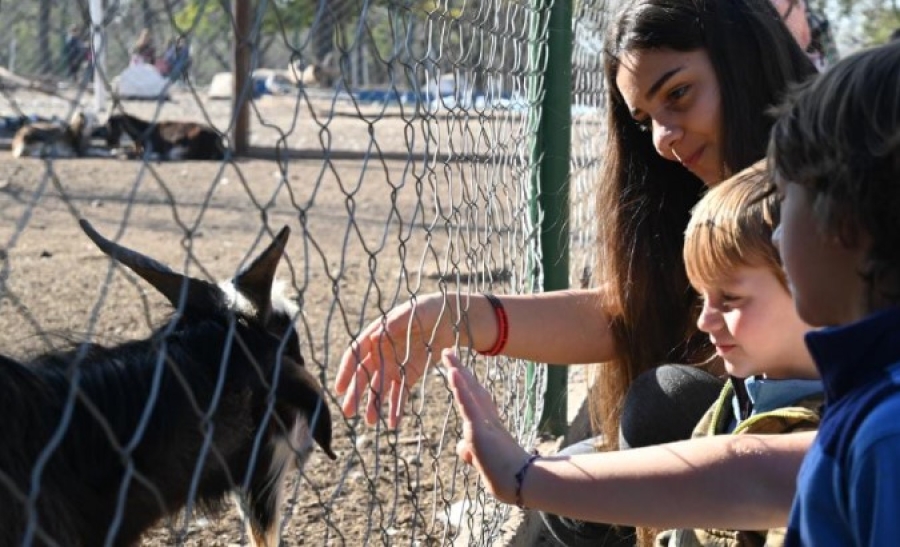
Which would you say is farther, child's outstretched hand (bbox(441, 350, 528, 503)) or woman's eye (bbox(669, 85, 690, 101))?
woman's eye (bbox(669, 85, 690, 101))

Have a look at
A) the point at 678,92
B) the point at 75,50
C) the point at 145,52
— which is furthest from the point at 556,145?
the point at 75,50

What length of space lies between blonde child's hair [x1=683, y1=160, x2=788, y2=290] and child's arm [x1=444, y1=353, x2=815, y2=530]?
1.10ft

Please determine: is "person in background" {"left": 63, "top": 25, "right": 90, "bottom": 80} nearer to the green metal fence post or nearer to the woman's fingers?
the woman's fingers

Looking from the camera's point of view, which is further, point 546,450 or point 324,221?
point 324,221

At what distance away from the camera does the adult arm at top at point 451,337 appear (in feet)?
8.57


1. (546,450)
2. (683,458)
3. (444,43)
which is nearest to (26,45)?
(546,450)

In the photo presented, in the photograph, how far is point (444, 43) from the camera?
2.82 metres

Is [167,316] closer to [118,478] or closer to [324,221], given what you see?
[118,478]

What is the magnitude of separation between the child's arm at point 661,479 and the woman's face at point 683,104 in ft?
3.18

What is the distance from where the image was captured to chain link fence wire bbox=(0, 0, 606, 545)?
7.04 ft

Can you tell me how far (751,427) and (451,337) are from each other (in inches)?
32.2

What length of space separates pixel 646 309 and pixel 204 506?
3.87 ft

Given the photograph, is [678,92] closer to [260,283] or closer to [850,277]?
[260,283]

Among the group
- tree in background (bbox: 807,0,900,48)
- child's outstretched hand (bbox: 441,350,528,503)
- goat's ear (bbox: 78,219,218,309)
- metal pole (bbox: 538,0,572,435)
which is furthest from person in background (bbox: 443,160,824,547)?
tree in background (bbox: 807,0,900,48)
